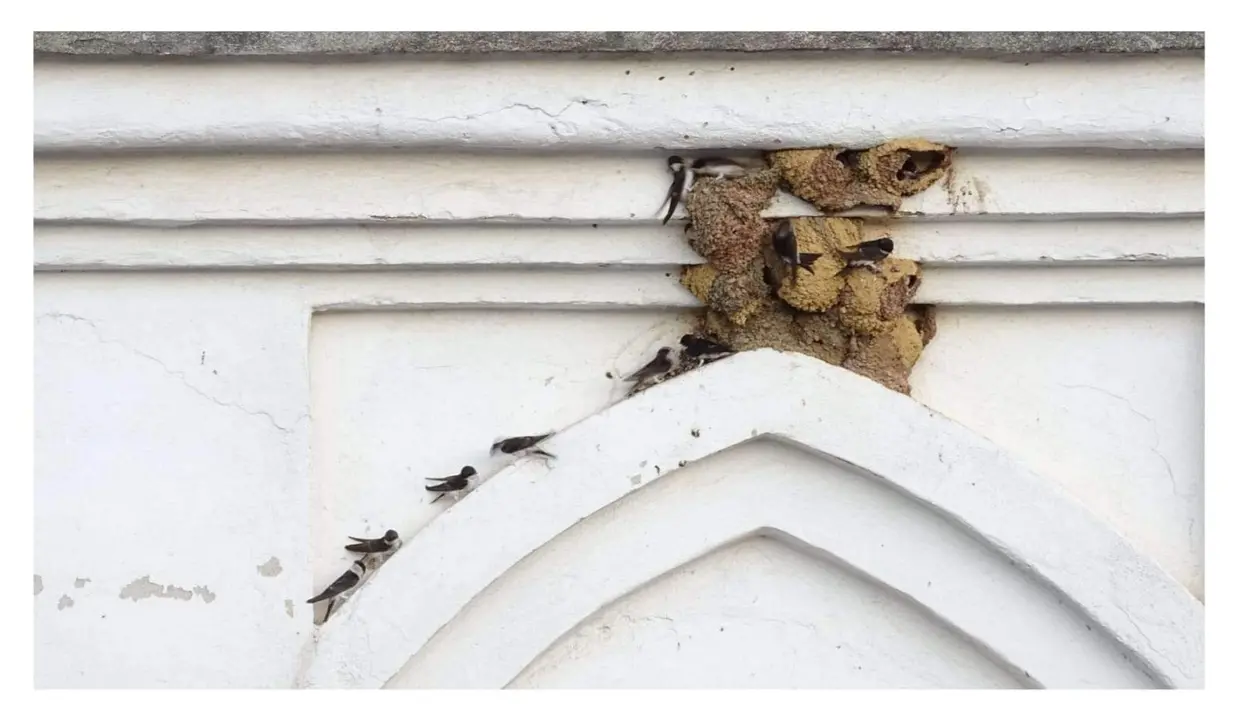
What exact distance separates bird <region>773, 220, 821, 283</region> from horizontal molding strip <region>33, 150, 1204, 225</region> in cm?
4

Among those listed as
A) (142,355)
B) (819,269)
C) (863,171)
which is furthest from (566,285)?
(142,355)

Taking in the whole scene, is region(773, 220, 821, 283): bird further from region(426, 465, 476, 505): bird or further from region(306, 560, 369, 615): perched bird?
region(306, 560, 369, 615): perched bird

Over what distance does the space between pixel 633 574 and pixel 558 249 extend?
23.0 inches

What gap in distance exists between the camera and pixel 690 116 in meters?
1.70

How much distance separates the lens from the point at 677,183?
175 centimetres

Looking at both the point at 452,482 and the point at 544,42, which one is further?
the point at 452,482

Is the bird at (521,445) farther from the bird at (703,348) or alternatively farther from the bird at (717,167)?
the bird at (717,167)

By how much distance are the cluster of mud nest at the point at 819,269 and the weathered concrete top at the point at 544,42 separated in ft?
0.56

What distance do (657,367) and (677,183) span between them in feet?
1.05

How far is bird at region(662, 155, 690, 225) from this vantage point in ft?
5.73

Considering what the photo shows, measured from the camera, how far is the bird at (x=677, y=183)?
1.75 meters

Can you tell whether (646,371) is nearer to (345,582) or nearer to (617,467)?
(617,467)

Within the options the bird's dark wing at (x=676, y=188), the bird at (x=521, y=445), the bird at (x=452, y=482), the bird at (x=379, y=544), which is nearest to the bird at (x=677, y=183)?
the bird's dark wing at (x=676, y=188)

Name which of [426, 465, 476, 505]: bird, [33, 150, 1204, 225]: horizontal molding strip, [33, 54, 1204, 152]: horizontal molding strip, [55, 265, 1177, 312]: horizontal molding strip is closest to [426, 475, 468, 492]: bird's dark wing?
[426, 465, 476, 505]: bird
